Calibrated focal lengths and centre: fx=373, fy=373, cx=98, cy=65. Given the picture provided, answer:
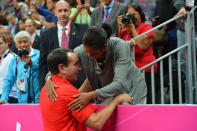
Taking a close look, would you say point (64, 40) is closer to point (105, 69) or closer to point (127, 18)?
point (127, 18)

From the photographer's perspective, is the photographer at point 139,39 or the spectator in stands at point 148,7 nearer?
the photographer at point 139,39

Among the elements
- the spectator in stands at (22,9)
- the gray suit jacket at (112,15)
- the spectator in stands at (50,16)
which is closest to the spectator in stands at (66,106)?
the gray suit jacket at (112,15)

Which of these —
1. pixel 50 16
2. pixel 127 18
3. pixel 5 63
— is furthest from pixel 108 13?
pixel 50 16

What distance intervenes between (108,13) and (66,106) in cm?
324

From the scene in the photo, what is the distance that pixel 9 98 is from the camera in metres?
6.04

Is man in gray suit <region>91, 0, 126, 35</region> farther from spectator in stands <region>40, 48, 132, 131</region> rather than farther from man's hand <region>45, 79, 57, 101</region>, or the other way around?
man's hand <region>45, 79, 57, 101</region>

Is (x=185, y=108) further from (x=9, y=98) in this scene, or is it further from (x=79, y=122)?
(x=9, y=98)

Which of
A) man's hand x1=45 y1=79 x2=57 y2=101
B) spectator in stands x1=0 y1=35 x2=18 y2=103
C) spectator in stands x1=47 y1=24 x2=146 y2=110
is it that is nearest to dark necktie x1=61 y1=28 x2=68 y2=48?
spectator in stands x1=0 y1=35 x2=18 y2=103

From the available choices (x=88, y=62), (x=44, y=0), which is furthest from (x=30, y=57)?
(x=44, y=0)

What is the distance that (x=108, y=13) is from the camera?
240 inches

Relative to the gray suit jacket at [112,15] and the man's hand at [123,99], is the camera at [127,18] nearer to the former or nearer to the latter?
the gray suit jacket at [112,15]

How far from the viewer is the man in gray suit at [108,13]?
5.99m

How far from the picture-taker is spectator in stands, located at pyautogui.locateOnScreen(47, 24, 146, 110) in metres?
3.34

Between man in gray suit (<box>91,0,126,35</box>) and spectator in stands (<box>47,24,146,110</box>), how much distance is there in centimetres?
197
